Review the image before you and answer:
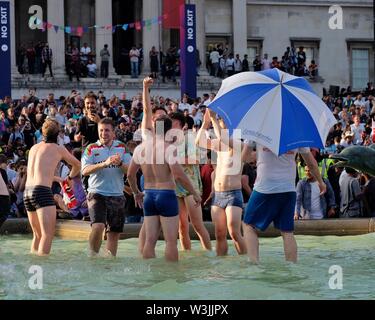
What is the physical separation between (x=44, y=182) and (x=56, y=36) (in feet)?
108

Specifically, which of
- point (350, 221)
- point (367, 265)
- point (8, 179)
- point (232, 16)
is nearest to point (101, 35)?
point (232, 16)

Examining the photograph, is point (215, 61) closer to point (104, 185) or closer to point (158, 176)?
point (104, 185)

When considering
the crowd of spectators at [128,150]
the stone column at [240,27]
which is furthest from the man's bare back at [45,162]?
the stone column at [240,27]

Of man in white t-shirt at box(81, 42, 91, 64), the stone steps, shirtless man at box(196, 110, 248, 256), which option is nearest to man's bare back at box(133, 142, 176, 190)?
shirtless man at box(196, 110, 248, 256)

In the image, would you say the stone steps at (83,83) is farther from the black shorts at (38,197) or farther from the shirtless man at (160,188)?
the shirtless man at (160,188)

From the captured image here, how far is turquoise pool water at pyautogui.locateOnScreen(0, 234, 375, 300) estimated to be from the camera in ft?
30.2

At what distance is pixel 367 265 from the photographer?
A: 11.5m

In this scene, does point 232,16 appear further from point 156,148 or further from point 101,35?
point 156,148

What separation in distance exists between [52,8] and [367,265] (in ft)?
113

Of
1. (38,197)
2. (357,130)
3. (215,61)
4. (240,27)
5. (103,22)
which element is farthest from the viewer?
(240,27)

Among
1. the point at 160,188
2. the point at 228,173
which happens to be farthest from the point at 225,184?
the point at 160,188

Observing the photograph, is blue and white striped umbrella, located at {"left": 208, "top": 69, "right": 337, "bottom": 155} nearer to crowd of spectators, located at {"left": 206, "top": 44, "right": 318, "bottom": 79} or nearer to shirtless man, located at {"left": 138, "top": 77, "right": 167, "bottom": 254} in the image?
shirtless man, located at {"left": 138, "top": 77, "right": 167, "bottom": 254}

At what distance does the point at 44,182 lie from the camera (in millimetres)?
11422

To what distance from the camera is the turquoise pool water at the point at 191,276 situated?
30.2 feet
